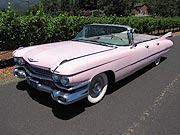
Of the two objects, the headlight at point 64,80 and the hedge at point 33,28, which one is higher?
the hedge at point 33,28

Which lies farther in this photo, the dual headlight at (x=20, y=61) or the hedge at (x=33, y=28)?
the hedge at (x=33, y=28)

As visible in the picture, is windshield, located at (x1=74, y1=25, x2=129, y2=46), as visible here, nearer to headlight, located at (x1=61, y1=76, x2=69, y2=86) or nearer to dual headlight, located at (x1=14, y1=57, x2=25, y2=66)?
dual headlight, located at (x1=14, y1=57, x2=25, y2=66)

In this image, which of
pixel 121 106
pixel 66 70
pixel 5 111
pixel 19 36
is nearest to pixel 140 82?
pixel 121 106

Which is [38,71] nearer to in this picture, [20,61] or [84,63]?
[20,61]

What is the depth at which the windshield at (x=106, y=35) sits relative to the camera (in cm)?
509

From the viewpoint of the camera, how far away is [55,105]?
4230 mm

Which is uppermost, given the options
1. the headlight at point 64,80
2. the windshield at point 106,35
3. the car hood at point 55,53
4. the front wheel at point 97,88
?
the windshield at point 106,35

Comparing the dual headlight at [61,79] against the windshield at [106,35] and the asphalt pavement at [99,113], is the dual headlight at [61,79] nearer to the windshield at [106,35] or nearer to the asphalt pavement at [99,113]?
the asphalt pavement at [99,113]

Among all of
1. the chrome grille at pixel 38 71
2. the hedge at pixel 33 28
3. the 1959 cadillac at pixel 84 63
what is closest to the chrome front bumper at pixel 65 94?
the 1959 cadillac at pixel 84 63

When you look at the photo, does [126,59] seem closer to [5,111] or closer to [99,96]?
[99,96]

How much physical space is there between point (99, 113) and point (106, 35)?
2000mm

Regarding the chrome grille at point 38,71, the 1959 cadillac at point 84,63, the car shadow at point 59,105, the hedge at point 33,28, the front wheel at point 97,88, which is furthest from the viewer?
the hedge at point 33,28

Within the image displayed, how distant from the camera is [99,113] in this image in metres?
3.97

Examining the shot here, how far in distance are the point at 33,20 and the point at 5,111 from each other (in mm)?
4693
